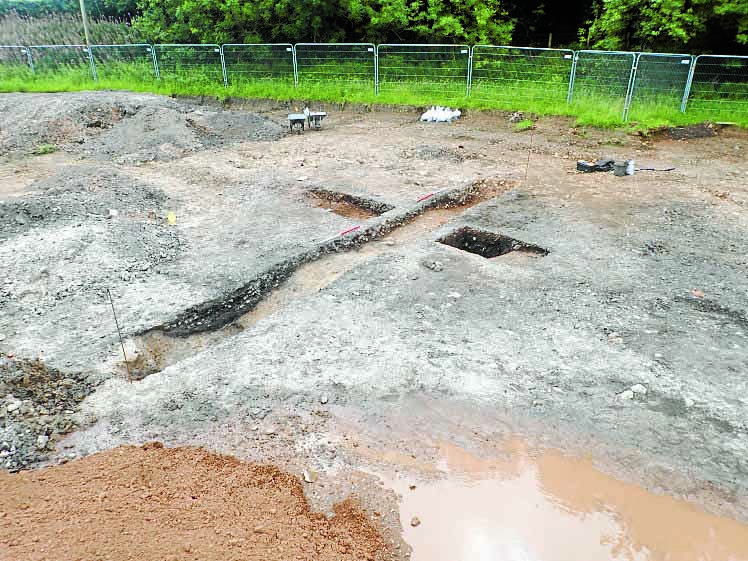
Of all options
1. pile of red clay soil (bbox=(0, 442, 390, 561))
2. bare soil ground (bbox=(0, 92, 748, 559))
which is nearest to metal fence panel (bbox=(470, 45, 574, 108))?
bare soil ground (bbox=(0, 92, 748, 559))

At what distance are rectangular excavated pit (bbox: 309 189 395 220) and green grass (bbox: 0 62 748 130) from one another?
6607mm

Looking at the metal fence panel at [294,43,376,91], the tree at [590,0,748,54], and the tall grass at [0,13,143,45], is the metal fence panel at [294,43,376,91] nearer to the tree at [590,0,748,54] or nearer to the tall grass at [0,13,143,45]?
the tree at [590,0,748,54]

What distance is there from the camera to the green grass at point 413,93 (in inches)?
476

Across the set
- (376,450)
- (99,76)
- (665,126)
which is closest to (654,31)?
(665,126)

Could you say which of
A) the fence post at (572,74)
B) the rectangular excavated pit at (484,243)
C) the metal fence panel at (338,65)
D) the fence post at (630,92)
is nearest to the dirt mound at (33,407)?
the rectangular excavated pit at (484,243)

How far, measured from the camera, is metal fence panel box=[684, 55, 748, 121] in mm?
11625

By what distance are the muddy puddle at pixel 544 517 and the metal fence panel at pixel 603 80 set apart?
1070 cm

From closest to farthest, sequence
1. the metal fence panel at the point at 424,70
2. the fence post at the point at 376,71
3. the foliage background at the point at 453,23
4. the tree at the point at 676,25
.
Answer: the tree at the point at 676,25 → the foliage background at the point at 453,23 → the metal fence panel at the point at 424,70 → the fence post at the point at 376,71

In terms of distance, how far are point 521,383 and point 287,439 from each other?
185cm

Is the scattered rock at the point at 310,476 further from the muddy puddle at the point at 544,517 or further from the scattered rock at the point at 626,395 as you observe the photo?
the scattered rock at the point at 626,395

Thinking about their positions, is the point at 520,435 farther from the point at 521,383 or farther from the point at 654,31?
the point at 654,31

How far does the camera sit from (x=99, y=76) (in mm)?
17734

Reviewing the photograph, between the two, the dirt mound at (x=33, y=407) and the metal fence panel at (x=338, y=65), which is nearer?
the dirt mound at (x=33, y=407)

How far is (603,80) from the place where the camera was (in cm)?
1262
